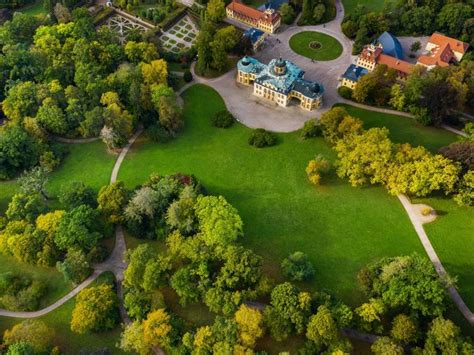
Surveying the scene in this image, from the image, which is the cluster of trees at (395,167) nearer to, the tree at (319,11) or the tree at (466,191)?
the tree at (466,191)

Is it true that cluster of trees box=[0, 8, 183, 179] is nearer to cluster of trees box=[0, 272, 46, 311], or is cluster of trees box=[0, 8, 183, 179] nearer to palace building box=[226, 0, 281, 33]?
cluster of trees box=[0, 272, 46, 311]

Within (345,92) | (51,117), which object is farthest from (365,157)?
(51,117)

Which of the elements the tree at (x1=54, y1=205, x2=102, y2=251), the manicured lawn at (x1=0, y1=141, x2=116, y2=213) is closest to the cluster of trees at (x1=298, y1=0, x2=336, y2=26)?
the manicured lawn at (x1=0, y1=141, x2=116, y2=213)

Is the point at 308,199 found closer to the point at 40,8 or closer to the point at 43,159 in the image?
the point at 43,159

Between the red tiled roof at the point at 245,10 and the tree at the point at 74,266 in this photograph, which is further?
the red tiled roof at the point at 245,10

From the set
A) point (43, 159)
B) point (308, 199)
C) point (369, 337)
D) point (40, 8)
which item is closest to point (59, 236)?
point (43, 159)

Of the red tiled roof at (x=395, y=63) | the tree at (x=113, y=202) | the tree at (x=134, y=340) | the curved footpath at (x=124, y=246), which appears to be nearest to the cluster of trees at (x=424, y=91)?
the curved footpath at (x=124, y=246)

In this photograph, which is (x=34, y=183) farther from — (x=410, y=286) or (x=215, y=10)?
(x=410, y=286)

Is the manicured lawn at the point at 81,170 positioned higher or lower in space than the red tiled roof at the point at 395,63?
lower
